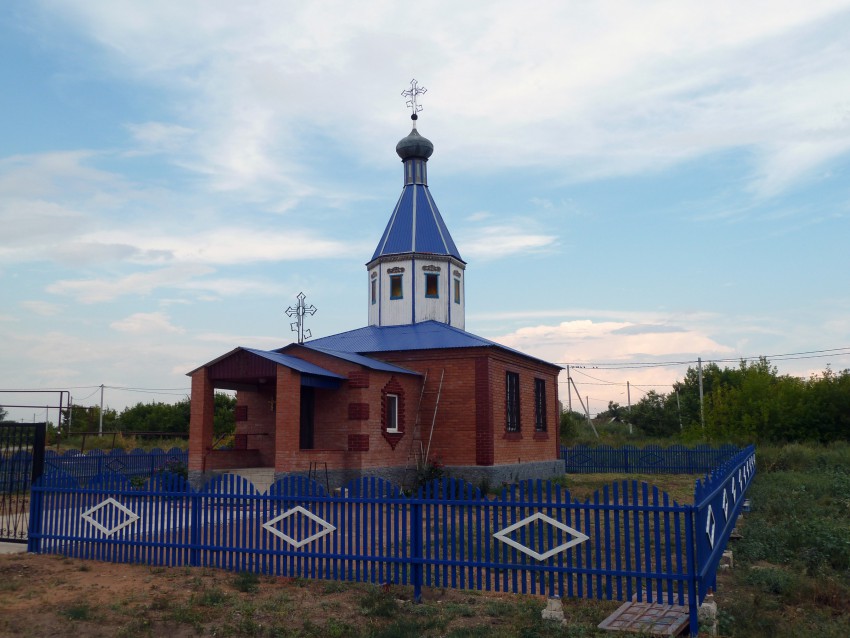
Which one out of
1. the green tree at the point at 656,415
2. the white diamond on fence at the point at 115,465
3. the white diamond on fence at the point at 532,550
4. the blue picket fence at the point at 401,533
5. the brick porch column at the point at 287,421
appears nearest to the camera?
the blue picket fence at the point at 401,533

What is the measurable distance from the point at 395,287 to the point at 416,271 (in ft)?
2.91

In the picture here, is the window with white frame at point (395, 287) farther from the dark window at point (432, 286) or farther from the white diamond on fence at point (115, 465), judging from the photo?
the white diamond on fence at point (115, 465)

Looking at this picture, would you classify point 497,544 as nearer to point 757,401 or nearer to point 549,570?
point 549,570

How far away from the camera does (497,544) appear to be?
26.5 ft

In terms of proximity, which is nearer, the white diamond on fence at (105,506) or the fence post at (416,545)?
the fence post at (416,545)

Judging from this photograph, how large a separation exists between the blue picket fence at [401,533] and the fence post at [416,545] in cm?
1

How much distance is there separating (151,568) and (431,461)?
440 inches

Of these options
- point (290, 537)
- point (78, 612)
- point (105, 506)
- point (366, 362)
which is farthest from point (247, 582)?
point (366, 362)

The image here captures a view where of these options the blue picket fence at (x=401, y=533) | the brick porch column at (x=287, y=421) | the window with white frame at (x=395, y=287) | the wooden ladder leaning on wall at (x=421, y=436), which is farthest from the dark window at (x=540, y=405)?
the blue picket fence at (x=401, y=533)

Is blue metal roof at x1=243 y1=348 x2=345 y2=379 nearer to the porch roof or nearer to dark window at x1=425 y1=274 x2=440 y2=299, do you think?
the porch roof

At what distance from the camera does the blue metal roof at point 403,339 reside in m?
20.7

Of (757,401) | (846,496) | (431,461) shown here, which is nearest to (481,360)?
(431,461)

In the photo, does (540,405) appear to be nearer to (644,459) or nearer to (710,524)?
(644,459)

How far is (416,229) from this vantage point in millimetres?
24578
